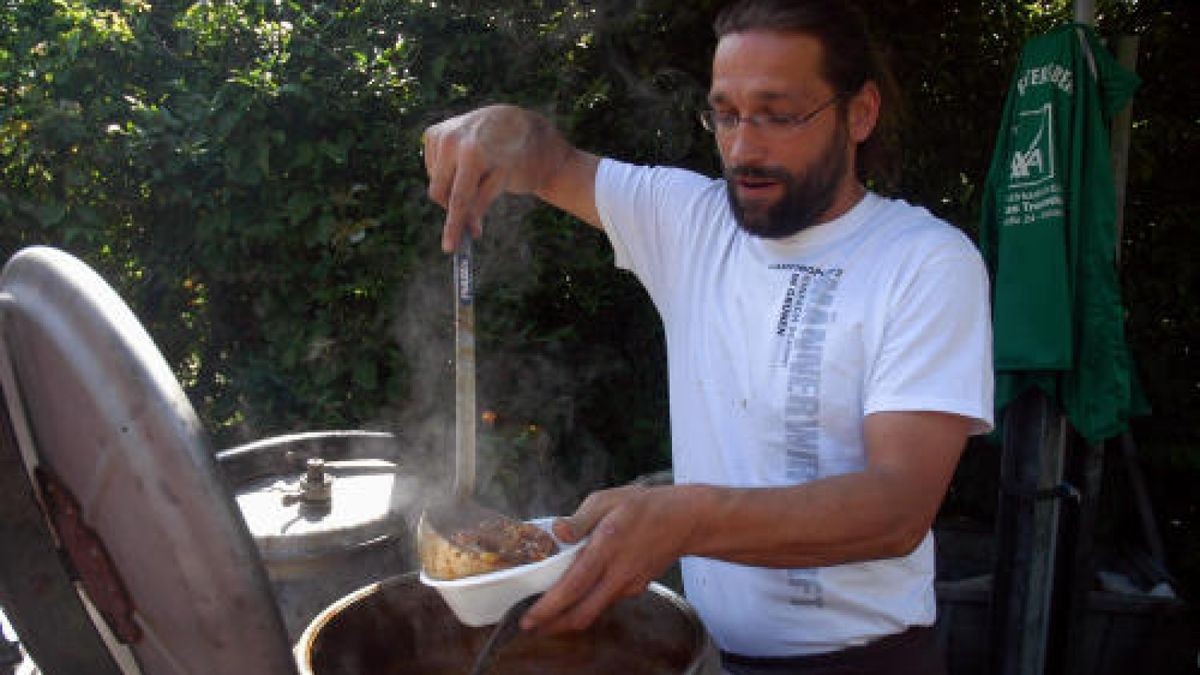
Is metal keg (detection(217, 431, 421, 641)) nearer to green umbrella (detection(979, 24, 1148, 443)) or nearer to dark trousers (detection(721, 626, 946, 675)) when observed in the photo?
dark trousers (detection(721, 626, 946, 675))

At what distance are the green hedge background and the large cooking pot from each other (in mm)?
1858

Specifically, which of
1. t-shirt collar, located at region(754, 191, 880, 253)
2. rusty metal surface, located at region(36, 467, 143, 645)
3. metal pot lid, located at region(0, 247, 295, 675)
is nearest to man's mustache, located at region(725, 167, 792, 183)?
t-shirt collar, located at region(754, 191, 880, 253)

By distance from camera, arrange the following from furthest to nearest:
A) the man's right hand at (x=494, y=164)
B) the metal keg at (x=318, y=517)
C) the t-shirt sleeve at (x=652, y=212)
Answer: the t-shirt sleeve at (x=652, y=212)
the metal keg at (x=318, y=517)
the man's right hand at (x=494, y=164)

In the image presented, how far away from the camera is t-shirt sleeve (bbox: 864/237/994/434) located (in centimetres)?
164

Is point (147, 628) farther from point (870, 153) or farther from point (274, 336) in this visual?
point (274, 336)

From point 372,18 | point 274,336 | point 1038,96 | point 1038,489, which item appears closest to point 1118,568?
point 1038,489

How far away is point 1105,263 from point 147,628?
10.8 ft

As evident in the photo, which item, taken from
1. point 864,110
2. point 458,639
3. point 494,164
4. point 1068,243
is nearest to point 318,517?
point 458,639

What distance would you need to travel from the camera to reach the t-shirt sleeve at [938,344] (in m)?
1.64

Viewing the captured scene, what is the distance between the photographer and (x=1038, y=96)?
3406 millimetres

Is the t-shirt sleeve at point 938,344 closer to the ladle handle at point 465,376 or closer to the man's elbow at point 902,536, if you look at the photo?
the man's elbow at point 902,536

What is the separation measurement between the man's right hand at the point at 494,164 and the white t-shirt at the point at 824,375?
54 centimetres

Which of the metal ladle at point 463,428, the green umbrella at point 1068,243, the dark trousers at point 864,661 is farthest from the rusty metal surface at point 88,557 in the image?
the green umbrella at point 1068,243

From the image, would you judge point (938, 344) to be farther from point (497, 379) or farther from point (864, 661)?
point (497, 379)
